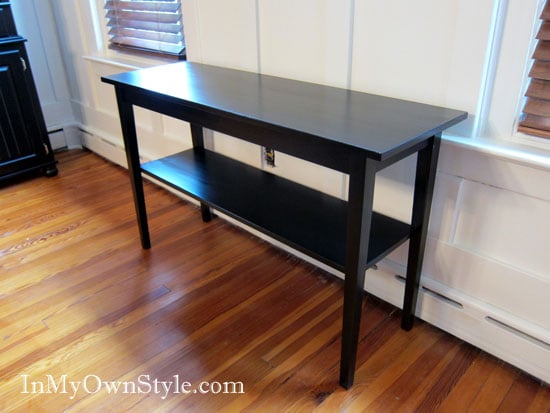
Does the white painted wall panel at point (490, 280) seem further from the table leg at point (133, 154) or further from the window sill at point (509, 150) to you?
the table leg at point (133, 154)

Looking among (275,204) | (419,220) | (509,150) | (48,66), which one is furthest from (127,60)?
(509,150)

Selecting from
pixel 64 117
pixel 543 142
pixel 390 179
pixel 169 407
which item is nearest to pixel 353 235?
pixel 390 179

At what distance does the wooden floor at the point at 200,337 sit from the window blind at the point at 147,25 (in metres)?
0.97

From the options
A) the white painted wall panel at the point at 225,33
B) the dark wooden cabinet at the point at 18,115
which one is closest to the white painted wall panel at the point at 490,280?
the white painted wall panel at the point at 225,33

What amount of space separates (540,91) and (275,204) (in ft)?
2.98

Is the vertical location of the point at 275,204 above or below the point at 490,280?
above

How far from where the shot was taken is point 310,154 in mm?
1208

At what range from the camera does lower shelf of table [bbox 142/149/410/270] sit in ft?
4.67

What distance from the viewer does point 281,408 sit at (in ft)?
4.48

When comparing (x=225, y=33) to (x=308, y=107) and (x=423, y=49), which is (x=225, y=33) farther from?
(x=423, y=49)

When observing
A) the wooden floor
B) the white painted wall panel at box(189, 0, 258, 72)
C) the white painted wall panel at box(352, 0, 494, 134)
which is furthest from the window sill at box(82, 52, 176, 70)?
the white painted wall panel at box(352, 0, 494, 134)

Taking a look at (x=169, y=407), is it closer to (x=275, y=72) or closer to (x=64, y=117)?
(x=275, y=72)

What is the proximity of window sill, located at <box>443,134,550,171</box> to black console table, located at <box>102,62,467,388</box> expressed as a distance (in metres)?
0.09

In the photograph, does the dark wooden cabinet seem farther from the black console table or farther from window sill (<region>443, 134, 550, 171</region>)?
window sill (<region>443, 134, 550, 171</region>)
